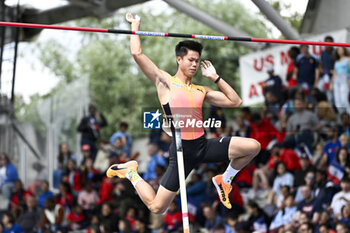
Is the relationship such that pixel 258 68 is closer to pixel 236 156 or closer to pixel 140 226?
pixel 140 226

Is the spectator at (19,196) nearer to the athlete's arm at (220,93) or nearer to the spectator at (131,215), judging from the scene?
the spectator at (131,215)

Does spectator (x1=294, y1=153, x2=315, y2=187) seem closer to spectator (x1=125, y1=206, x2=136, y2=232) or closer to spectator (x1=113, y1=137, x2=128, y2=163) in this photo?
spectator (x1=125, y1=206, x2=136, y2=232)

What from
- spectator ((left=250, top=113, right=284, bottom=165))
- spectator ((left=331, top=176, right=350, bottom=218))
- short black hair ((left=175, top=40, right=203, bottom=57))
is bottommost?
spectator ((left=331, top=176, right=350, bottom=218))

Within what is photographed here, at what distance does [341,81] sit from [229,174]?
5941mm

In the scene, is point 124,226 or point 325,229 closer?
point 325,229

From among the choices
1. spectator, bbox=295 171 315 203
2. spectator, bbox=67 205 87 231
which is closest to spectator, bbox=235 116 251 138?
spectator, bbox=295 171 315 203

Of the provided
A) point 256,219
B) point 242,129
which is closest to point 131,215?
point 256,219

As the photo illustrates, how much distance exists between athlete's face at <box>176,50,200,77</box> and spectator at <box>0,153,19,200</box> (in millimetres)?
10054

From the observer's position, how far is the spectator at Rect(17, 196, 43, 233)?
1432 centimetres

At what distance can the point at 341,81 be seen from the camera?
506 inches

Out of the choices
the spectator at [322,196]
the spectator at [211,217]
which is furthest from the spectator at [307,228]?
the spectator at [211,217]

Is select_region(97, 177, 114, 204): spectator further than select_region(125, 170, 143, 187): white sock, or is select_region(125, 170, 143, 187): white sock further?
select_region(97, 177, 114, 204): spectator

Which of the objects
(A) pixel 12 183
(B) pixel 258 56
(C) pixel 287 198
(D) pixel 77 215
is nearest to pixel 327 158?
(C) pixel 287 198

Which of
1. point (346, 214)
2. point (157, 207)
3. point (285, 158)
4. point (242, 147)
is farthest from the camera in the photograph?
point (285, 158)
